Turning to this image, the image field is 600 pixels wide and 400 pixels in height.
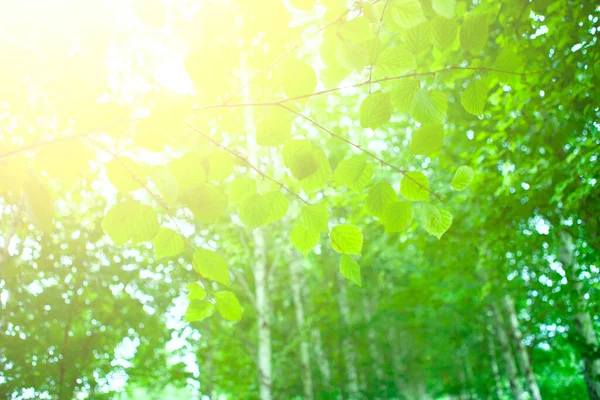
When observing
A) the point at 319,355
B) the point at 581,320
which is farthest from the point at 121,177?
the point at 319,355

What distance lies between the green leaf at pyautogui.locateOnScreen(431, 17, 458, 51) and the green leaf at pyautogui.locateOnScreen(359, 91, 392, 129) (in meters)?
0.18

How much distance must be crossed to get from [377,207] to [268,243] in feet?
29.2

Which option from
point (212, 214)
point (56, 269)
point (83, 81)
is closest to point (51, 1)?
point (83, 81)

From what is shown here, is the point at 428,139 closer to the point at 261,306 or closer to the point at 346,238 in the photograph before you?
the point at 346,238

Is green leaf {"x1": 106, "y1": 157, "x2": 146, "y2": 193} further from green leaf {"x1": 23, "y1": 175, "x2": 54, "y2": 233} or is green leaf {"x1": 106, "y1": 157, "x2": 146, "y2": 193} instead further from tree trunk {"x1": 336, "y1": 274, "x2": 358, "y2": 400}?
tree trunk {"x1": 336, "y1": 274, "x2": 358, "y2": 400}

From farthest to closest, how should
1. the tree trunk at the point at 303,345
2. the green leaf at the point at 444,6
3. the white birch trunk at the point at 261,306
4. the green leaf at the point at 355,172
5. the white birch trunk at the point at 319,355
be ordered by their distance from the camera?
the white birch trunk at the point at 319,355 → the tree trunk at the point at 303,345 → the white birch trunk at the point at 261,306 → the green leaf at the point at 355,172 → the green leaf at the point at 444,6

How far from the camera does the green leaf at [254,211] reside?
1014 mm

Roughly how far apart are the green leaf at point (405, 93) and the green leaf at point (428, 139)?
68mm

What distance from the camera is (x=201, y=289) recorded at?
1030 mm

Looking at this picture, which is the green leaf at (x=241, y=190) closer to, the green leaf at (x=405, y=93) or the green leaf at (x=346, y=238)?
the green leaf at (x=346, y=238)

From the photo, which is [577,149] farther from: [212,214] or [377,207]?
[212,214]

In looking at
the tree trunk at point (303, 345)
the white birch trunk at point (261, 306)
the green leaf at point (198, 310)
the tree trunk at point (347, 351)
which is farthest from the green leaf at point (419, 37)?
the tree trunk at point (347, 351)

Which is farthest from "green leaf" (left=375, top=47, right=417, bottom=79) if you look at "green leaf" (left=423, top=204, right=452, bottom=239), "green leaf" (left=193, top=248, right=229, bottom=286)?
"green leaf" (left=193, top=248, right=229, bottom=286)

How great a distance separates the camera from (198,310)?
99cm
